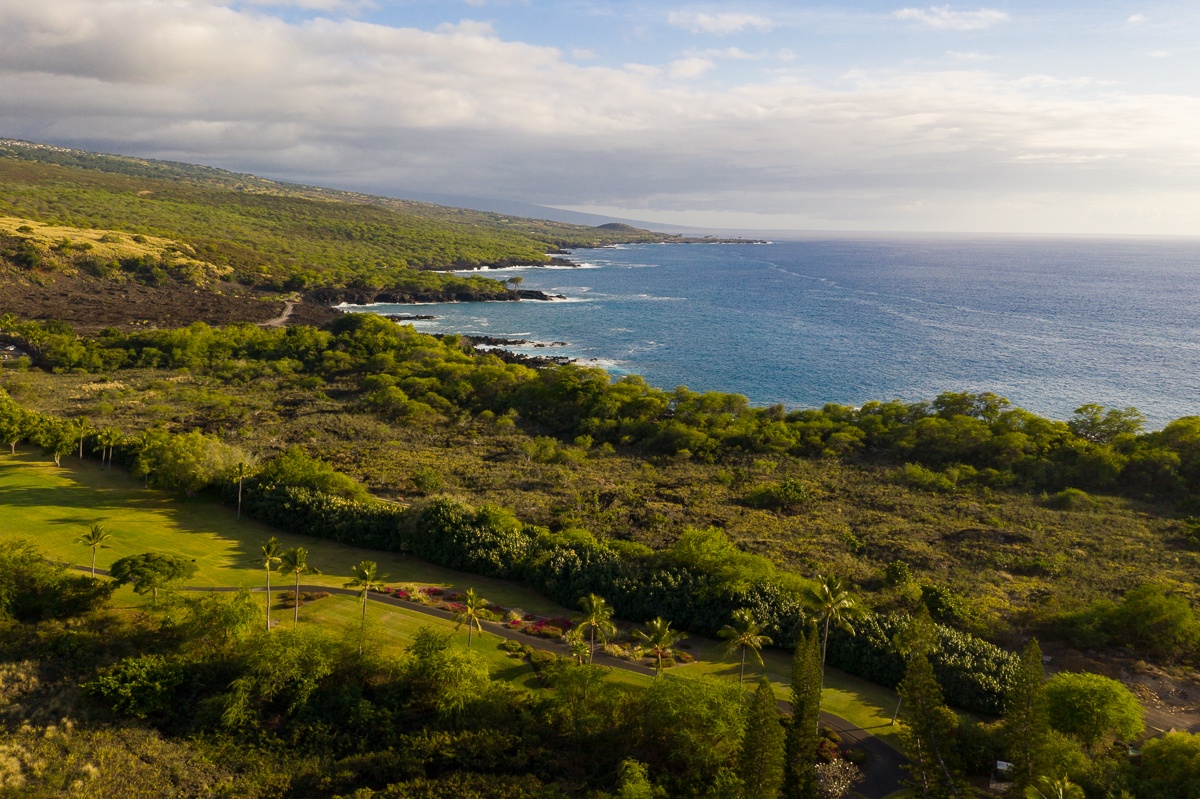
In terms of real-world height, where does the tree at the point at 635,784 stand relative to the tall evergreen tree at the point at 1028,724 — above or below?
below

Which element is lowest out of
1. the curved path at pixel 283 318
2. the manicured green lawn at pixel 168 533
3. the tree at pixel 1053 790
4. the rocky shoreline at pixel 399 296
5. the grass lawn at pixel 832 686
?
the manicured green lawn at pixel 168 533

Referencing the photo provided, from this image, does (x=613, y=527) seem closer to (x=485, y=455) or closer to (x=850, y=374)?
(x=485, y=455)

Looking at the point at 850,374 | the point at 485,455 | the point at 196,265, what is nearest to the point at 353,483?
the point at 485,455

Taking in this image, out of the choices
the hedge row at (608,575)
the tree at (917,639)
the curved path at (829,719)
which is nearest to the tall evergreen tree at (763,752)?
the curved path at (829,719)

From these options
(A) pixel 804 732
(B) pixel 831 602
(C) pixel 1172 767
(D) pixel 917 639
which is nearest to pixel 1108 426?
(D) pixel 917 639

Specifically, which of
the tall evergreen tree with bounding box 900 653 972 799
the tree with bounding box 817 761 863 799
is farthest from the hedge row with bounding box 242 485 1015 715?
the tree with bounding box 817 761 863 799

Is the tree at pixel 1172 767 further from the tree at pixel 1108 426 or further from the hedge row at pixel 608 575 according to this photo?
the tree at pixel 1108 426

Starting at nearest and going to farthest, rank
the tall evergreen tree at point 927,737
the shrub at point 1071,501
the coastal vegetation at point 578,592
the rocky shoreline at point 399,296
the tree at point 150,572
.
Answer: the tall evergreen tree at point 927,737
the coastal vegetation at point 578,592
the tree at point 150,572
the shrub at point 1071,501
the rocky shoreline at point 399,296
